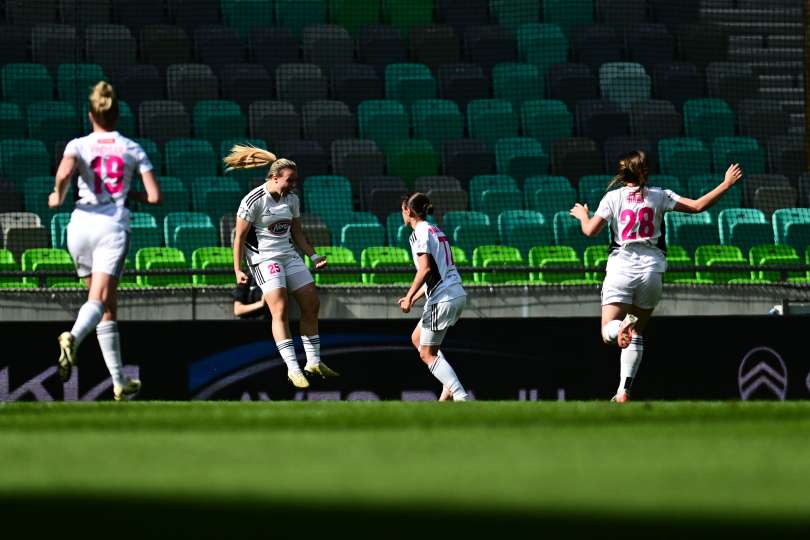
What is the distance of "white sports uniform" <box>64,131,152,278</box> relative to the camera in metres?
8.01

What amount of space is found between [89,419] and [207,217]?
9.24 metres

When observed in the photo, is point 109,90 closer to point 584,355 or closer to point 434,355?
point 434,355

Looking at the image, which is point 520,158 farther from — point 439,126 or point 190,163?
point 190,163

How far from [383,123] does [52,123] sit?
14.5 feet

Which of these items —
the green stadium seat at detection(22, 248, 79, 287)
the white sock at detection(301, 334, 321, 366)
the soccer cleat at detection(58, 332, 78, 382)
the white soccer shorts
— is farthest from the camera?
the green stadium seat at detection(22, 248, 79, 287)

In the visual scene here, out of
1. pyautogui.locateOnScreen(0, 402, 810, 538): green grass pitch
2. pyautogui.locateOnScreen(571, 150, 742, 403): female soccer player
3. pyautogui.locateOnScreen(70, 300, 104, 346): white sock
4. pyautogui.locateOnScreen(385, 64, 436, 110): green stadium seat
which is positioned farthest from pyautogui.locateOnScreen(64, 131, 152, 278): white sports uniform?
pyautogui.locateOnScreen(385, 64, 436, 110): green stadium seat

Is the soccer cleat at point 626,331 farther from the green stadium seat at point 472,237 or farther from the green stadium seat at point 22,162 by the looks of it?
the green stadium seat at point 22,162

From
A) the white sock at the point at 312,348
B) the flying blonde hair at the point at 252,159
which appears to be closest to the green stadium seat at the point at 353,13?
the flying blonde hair at the point at 252,159

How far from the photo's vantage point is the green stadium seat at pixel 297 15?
20453 millimetres

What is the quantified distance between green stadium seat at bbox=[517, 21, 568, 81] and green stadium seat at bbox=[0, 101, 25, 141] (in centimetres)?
735

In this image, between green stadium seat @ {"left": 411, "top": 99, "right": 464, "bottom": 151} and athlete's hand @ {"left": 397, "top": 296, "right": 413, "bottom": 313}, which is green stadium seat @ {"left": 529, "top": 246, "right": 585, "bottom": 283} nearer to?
green stadium seat @ {"left": 411, "top": 99, "right": 464, "bottom": 151}

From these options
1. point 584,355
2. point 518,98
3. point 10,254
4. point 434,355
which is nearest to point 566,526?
point 434,355

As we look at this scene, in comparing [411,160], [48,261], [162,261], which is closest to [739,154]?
[411,160]

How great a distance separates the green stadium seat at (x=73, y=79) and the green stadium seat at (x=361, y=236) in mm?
4299
